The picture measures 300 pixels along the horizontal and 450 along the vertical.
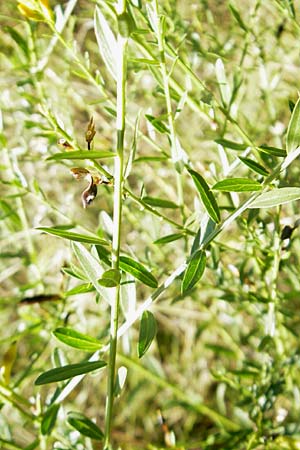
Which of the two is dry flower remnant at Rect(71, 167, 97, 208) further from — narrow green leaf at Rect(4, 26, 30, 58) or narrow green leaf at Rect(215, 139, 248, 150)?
narrow green leaf at Rect(4, 26, 30, 58)

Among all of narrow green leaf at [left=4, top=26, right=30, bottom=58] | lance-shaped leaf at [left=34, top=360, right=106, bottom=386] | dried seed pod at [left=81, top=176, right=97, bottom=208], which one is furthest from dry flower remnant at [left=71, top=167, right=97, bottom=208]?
narrow green leaf at [left=4, top=26, right=30, bottom=58]

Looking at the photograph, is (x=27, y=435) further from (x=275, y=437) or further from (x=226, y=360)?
(x=275, y=437)

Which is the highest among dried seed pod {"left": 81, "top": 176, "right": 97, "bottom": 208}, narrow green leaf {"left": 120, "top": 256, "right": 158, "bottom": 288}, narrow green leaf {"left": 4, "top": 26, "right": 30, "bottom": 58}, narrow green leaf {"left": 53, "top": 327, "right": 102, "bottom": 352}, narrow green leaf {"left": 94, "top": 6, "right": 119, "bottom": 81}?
narrow green leaf {"left": 94, "top": 6, "right": 119, "bottom": 81}

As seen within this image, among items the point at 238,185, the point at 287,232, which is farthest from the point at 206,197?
the point at 287,232

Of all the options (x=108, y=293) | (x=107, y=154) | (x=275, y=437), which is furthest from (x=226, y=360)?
(x=107, y=154)

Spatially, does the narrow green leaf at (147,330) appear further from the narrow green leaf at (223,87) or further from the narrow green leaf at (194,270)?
the narrow green leaf at (223,87)

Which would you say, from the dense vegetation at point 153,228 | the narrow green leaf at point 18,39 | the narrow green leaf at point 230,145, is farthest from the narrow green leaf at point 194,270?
the narrow green leaf at point 18,39
